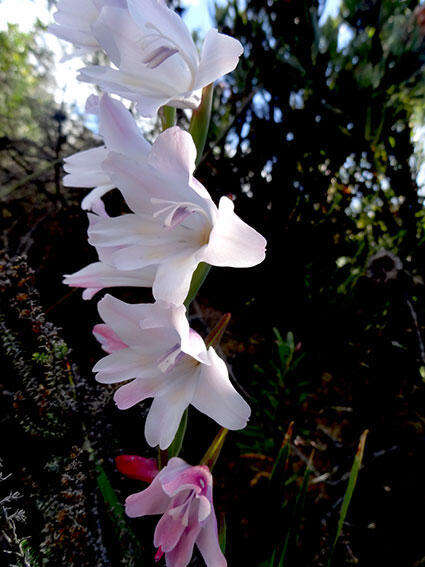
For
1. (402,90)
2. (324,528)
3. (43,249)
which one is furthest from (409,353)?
(43,249)

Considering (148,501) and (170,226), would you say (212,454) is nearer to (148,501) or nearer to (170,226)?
(148,501)

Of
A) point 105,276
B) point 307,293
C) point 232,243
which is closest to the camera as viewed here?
point 232,243

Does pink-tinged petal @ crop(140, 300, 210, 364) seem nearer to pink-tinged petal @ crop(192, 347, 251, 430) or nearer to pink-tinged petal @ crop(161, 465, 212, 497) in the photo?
pink-tinged petal @ crop(192, 347, 251, 430)

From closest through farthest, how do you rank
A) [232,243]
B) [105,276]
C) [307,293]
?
1. [232,243]
2. [105,276]
3. [307,293]

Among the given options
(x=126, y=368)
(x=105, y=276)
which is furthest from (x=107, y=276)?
(x=126, y=368)

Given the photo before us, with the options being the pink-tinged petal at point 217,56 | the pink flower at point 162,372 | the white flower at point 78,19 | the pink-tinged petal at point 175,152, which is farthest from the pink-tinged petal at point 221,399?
the white flower at point 78,19

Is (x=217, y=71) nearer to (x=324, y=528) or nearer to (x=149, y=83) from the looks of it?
(x=149, y=83)

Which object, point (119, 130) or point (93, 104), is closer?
point (119, 130)

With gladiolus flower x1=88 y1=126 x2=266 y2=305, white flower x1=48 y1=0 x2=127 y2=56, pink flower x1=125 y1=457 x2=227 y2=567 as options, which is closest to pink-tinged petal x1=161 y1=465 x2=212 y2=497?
pink flower x1=125 y1=457 x2=227 y2=567
